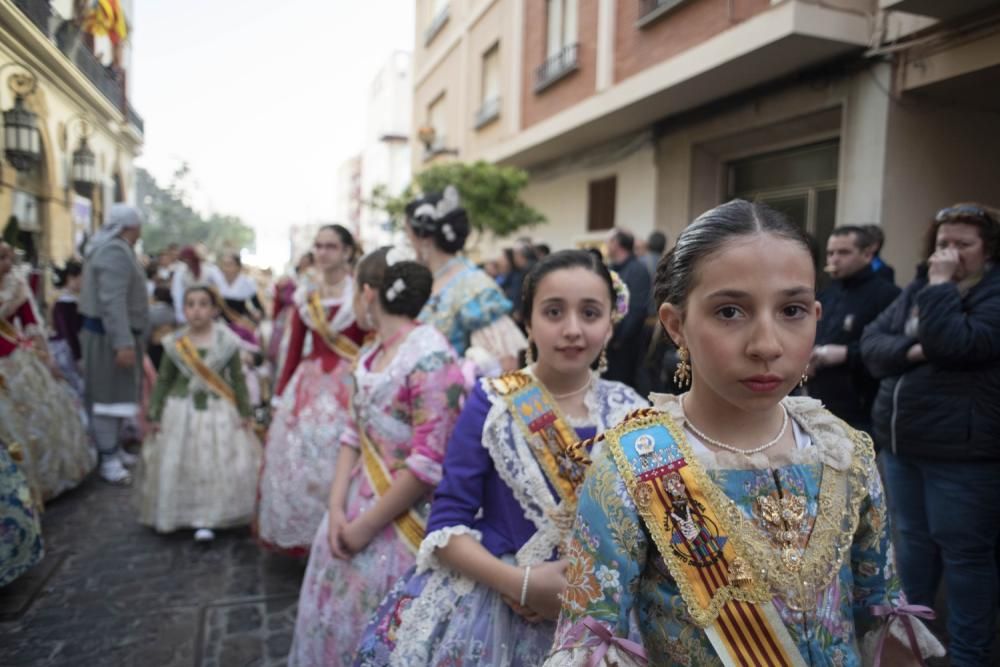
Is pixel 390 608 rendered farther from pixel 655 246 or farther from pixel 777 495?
pixel 655 246

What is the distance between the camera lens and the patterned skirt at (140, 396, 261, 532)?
457 cm

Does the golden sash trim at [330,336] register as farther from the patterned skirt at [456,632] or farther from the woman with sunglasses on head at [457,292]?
the patterned skirt at [456,632]

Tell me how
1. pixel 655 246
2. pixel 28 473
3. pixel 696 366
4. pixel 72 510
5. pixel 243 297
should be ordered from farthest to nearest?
1. pixel 243 297
2. pixel 655 246
3. pixel 72 510
4. pixel 28 473
5. pixel 696 366

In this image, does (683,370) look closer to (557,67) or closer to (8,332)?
(8,332)

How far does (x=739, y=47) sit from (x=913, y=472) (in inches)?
194

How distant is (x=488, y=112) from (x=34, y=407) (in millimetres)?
10300

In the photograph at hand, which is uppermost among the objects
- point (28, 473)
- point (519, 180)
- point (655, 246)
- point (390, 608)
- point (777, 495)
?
point (519, 180)

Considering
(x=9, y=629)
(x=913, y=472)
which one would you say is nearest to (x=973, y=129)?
(x=913, y=472)

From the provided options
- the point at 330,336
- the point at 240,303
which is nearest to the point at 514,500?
the point at 330,336

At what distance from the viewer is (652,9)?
846cm

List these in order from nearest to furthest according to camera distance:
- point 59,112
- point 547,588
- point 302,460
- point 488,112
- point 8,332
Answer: point 547,588 < point 302,460 < point 59,112 < point 8,332 < point 488,112

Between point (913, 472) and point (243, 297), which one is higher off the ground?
point (243, 297)

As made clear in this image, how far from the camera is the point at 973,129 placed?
20.6ft

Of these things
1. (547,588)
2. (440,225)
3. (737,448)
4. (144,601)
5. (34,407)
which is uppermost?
(440,225)
